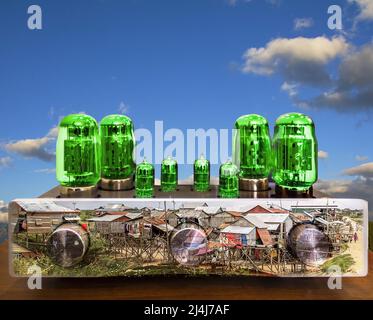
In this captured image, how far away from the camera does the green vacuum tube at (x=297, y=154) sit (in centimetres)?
163

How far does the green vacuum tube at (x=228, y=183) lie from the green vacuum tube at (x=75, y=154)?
1.56ft

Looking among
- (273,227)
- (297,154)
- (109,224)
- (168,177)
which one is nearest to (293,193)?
(297,154)

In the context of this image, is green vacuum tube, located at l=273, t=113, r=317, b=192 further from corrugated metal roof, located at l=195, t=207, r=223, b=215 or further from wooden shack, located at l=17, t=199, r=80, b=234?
wooden shack, located at l=17, t=199, r=80, b=234

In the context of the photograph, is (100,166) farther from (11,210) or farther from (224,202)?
(224,202)

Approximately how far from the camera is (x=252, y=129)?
1767 mm

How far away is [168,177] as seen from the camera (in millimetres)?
1815

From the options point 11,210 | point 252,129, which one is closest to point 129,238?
point 11,210

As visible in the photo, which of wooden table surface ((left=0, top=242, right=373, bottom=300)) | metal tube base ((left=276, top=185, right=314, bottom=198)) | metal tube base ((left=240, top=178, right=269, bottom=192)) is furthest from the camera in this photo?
metal tube base ((left=240, top=178, right=269, bottom=192))

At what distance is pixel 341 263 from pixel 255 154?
0.52 m

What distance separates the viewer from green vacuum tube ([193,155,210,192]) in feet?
5.97

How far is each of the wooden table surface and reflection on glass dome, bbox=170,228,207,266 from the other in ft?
0.34

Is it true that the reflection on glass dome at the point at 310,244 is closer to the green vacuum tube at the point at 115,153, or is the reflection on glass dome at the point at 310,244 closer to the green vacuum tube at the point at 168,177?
the green vacuum tube at the point at 168,177
